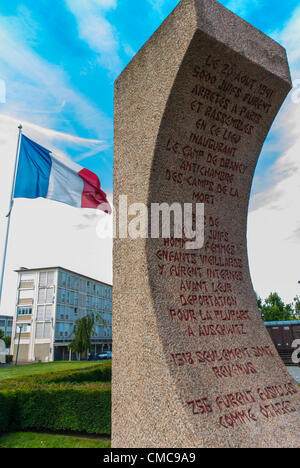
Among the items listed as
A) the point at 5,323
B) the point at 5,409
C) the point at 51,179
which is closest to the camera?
the point at 5,409

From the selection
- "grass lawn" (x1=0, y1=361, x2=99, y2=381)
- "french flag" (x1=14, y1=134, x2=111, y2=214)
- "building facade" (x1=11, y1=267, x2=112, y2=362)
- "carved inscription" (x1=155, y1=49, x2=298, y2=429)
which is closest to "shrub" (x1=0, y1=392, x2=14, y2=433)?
"french flag" (x1=14, y1=134, x2=111, y2=214)

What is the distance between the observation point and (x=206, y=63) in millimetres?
3592

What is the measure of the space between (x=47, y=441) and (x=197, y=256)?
4.71 meters

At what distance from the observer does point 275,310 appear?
167ft

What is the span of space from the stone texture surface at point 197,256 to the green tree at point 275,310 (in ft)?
154

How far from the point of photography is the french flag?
8.36 meters

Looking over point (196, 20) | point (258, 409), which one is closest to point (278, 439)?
point (258, 409)

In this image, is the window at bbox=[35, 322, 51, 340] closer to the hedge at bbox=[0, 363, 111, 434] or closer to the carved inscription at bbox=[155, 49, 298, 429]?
the hedge at bbox=[0, 363, 111, 434]

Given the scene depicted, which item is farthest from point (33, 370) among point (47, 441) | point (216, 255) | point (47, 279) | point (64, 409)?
point (47, 279)

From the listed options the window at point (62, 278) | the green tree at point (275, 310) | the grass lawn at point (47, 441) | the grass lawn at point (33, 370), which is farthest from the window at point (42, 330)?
the grass lawn at point (47, 441)

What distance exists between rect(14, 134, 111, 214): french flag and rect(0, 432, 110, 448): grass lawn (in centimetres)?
484

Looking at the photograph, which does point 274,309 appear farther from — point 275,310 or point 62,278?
point 62,278

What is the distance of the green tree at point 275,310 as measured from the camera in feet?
166

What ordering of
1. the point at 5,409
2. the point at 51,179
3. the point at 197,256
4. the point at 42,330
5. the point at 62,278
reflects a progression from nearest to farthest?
the point at 197,256
the point at 5,409
the point at 51,179
the point at 42,330
the point at 62,278
